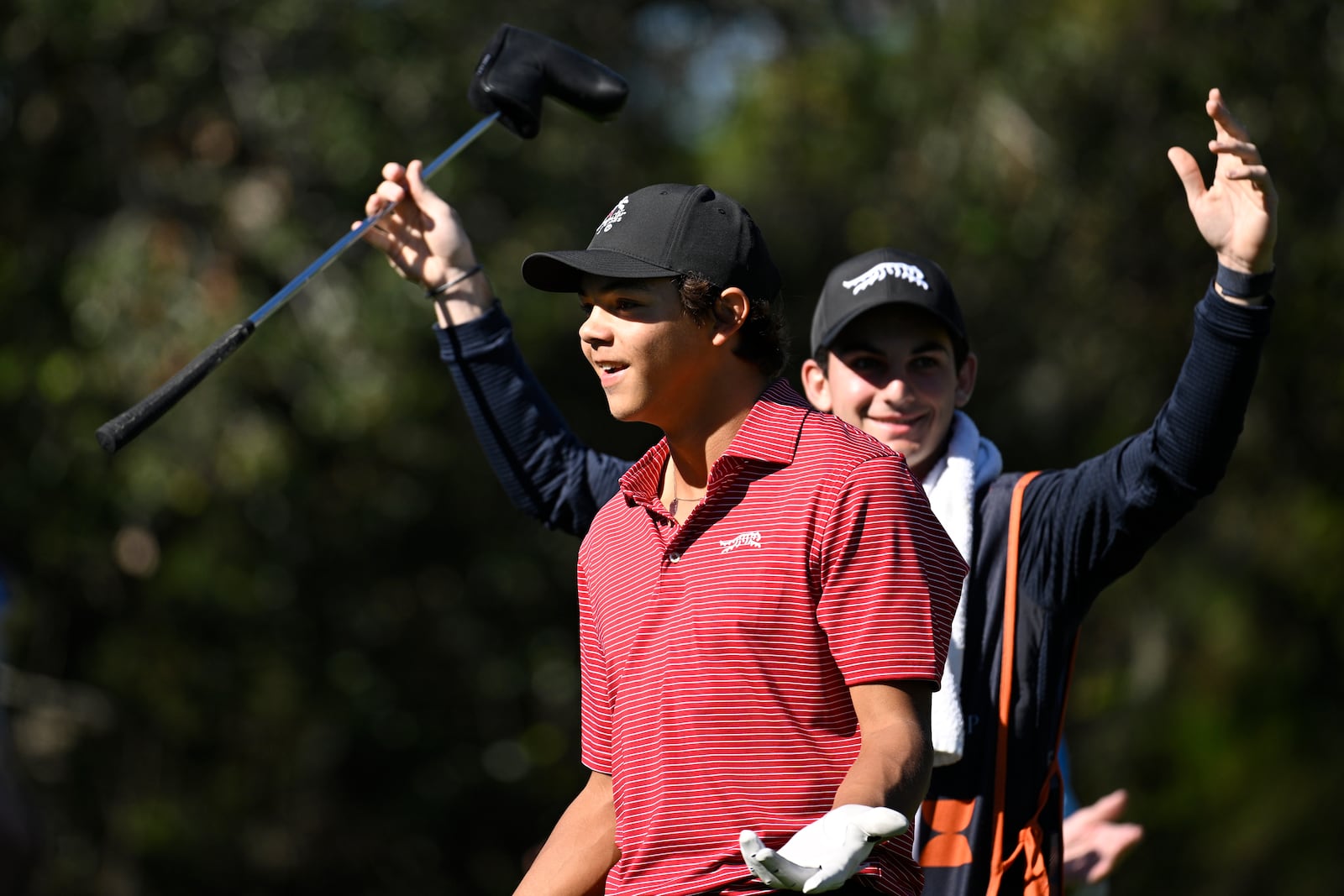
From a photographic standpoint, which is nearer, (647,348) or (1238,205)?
(647,348)

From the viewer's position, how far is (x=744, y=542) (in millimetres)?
2814

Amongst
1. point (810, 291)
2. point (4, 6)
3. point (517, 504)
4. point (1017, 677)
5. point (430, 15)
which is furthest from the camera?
point (810, 291)

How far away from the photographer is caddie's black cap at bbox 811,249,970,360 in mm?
3830

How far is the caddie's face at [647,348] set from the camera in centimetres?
296

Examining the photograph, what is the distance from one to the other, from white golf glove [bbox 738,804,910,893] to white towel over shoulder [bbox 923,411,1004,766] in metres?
0.99

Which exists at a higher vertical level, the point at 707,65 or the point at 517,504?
the point at 707,65

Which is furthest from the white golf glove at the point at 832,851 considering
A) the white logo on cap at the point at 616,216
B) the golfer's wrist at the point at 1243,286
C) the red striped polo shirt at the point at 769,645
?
the golfer's wrist at the point at 1243,286

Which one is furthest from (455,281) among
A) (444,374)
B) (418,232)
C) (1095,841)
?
(444,374)

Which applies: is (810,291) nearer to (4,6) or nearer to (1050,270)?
(1050,270)

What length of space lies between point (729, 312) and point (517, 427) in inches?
55.0

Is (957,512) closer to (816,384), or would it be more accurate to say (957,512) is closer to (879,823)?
(816,384)

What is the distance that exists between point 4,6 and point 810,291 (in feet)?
19.2

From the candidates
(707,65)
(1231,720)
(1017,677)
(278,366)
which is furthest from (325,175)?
(1231,720)

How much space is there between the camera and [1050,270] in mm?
14039
